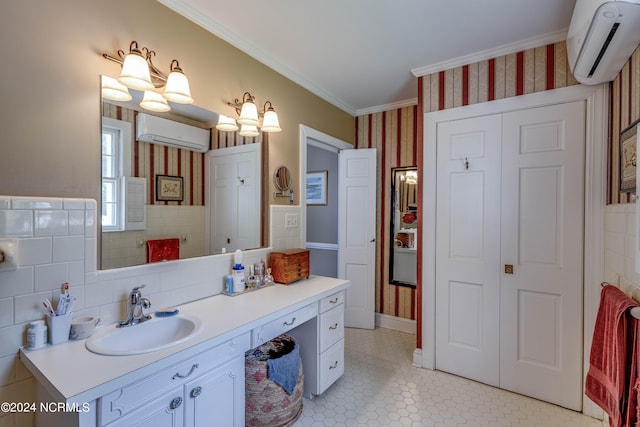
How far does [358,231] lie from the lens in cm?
343

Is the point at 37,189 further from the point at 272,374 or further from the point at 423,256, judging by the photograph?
the point at 423,256

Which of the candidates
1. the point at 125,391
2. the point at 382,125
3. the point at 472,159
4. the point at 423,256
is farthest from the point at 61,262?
the point at 382,125

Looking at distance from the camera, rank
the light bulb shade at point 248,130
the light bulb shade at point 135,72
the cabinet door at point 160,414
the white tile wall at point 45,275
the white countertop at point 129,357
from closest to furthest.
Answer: the white countertop at point 129,357 < the cabinet door at point 160,414 < the white tile wall at point 45,275 < the light bulb shade at point 135,72 < the light bulb shade at point 248,130

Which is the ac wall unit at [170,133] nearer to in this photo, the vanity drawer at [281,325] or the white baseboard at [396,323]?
the vanity drawer at [281,325]

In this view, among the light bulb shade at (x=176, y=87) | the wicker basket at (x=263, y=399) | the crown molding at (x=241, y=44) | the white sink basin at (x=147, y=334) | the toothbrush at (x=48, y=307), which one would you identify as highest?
the crown molding at (x=241, y=44)

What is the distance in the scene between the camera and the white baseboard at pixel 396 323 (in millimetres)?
3314

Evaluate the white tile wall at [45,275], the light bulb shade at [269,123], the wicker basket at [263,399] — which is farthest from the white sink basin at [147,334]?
the light bulb shade at [269,123]

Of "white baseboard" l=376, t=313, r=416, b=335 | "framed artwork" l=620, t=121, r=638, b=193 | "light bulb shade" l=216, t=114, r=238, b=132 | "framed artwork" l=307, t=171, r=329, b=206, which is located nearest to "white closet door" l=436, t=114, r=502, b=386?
"framed artwork" l=620, t=121, r=638, b=193

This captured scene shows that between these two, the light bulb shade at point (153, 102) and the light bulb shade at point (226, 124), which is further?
the light bulb shade at point (226, 124)

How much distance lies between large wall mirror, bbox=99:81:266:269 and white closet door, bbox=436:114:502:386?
5.78ft

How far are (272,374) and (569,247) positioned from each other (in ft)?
6.80

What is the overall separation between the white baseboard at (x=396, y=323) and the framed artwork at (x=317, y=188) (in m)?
1.74

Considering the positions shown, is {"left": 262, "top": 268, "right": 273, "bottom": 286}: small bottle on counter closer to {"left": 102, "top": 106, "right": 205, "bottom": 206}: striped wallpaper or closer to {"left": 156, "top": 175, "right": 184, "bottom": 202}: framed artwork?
{"left": 102, "top": 106, "right": 205, "bottom": 206}: striped wallpaper

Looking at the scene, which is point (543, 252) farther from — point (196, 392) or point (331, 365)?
point (196, 392)
